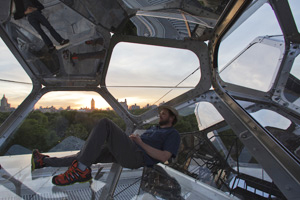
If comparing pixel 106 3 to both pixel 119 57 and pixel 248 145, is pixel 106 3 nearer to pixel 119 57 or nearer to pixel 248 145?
pixel 119 57

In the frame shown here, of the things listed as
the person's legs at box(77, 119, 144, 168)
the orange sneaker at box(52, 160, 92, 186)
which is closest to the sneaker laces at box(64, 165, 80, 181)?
the orange sneaker at box(52, 160, 92, 186)

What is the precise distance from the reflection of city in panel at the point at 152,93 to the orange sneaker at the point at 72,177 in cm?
2

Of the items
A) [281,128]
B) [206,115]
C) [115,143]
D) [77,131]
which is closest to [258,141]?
[281,128]

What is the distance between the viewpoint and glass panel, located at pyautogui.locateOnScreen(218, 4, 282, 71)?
2711mm

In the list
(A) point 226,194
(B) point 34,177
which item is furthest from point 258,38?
(B) point 34,177

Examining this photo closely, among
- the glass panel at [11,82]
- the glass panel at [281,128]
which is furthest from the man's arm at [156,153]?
the glass panel at [11,82]

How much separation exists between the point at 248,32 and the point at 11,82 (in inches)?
129

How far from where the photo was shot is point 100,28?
331 centimetres

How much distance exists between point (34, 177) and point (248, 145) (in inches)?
90.7

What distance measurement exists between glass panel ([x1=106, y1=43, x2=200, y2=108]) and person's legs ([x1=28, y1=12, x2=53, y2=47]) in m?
0.98

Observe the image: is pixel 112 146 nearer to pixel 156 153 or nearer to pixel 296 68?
pixel 156 153

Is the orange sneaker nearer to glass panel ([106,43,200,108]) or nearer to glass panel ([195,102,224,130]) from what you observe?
glass panel ([106,43,200,108])

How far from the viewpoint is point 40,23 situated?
9.55 ft

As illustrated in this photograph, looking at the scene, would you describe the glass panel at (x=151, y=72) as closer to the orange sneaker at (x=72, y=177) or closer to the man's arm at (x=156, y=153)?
the man's arm at (x=156, y=153)
